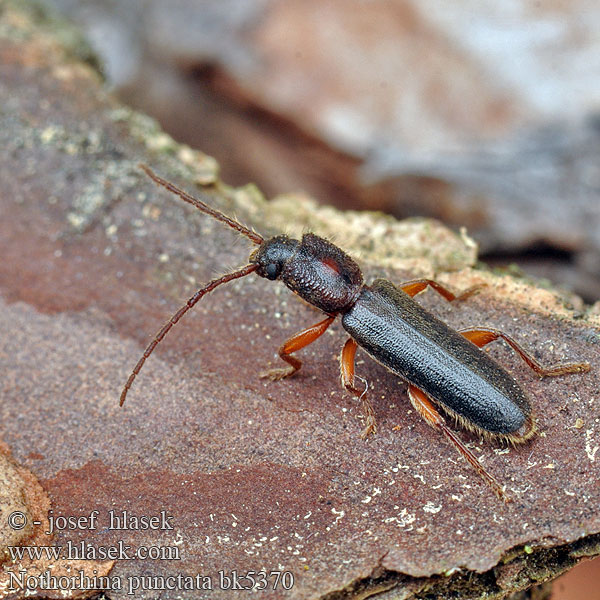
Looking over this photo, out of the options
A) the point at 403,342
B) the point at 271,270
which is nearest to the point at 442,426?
the point at 403,342

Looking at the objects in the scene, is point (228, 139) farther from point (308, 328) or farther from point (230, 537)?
point (230, 537)

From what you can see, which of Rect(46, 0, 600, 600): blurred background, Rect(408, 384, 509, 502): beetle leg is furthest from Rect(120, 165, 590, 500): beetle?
Rect(46, 0, 600, 600): blurred background

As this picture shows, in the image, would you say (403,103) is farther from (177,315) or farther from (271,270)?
(177,315)

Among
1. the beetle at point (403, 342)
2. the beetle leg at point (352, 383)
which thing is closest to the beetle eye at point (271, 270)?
the beetle at point (403, 342)

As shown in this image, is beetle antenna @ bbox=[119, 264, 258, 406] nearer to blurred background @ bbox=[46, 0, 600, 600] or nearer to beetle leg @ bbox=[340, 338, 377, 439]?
beetle leg @ bbox=[340, 338, 377, 439]

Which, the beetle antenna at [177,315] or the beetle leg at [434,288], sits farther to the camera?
the beetle leg at [434,288]

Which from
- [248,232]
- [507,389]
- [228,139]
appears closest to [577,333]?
[507,389]

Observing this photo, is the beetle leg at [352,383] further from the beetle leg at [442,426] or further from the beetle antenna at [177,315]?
the beetle antenna at [177,315]

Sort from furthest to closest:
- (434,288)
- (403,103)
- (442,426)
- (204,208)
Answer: (403,103)
(434,288)
(204,208)
(442,426)
